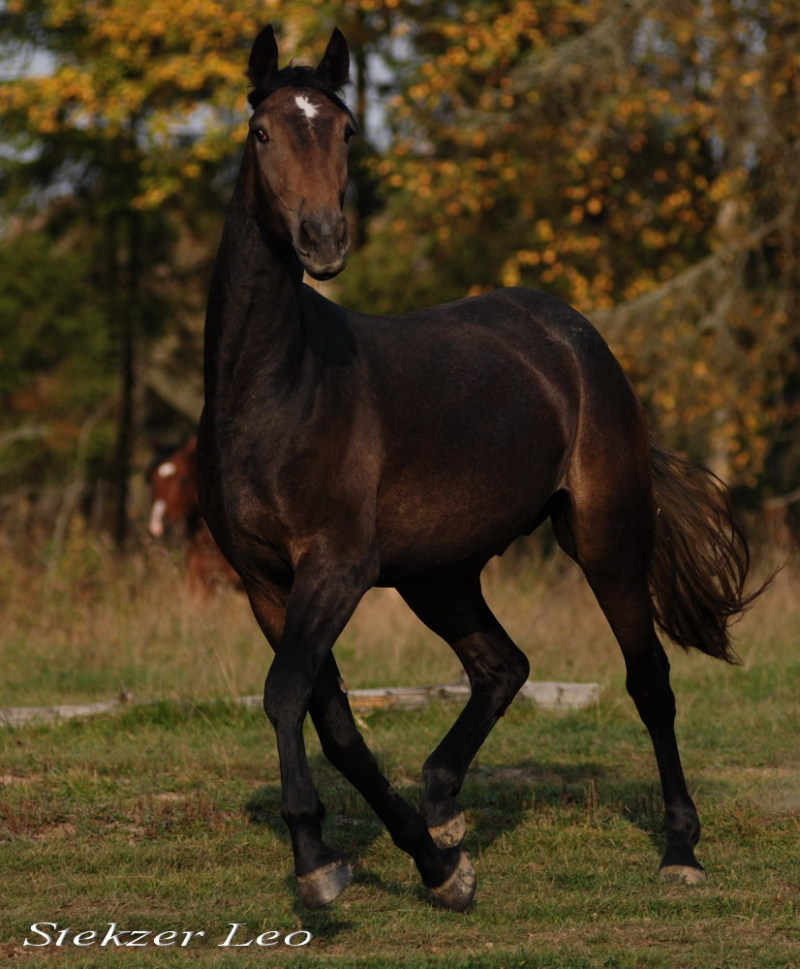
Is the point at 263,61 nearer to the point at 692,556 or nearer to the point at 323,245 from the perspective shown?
the point at 323,245

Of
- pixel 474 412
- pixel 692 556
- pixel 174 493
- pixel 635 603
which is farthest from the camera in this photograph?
pixel 174 493

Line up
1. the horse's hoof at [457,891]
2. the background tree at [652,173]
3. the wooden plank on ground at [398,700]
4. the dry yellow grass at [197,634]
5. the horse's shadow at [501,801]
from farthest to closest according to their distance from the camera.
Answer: the background tree at [652,173], the dry yellow grass at [197,634], the wooden plank on ground at [398,700], the horse's shadow at [501,801], the horse's hoof at [457,891]

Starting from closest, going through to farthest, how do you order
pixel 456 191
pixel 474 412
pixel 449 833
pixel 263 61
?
pixel 263 61 < pixel 449 833 < pixel 474 412 < pixel 456 191

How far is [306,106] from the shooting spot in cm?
453

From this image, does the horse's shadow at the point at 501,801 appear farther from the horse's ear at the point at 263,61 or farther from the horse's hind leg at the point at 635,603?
the horse's ear at the point at 263,61

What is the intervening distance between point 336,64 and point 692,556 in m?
2.62

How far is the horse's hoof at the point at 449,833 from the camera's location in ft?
16.9

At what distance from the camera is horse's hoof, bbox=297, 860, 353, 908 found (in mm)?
4246

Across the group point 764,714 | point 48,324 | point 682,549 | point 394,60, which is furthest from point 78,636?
point 394,60

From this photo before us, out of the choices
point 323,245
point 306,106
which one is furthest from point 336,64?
point 323,245

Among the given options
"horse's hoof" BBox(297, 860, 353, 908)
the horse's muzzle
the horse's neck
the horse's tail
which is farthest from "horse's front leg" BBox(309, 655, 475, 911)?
the horse's tail

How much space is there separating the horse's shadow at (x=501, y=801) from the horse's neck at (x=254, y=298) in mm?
1941

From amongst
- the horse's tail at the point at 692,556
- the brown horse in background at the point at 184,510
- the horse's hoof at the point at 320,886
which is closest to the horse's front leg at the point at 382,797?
the horse's hoof at the point at 320,886

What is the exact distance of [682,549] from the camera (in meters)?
6.25
